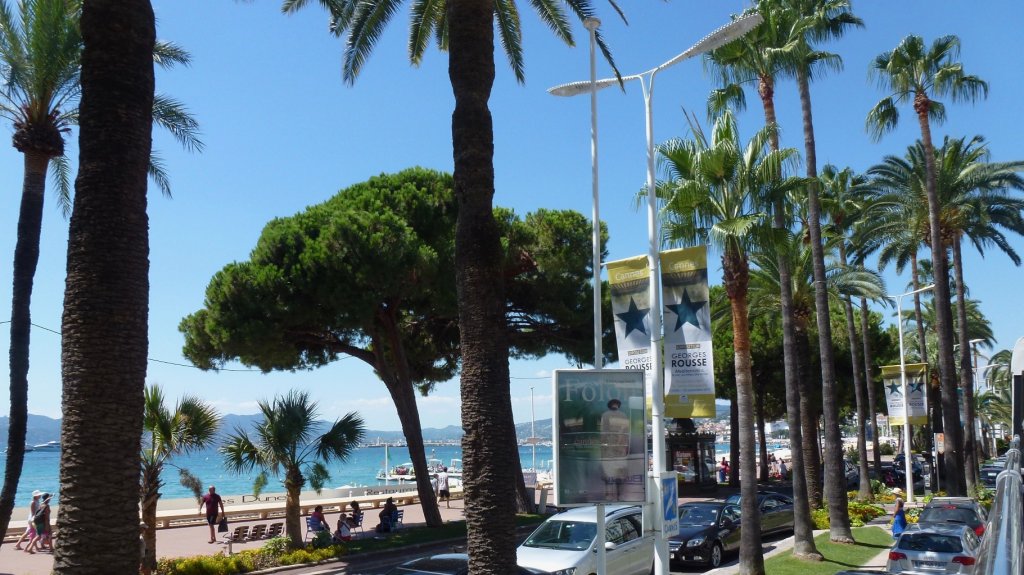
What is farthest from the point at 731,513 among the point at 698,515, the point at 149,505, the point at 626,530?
the point at 149,505

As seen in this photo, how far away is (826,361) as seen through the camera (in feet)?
→ 77.5

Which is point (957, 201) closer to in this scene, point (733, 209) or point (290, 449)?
point (733, 209)

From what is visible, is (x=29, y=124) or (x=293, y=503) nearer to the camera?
(x=29, y=124)

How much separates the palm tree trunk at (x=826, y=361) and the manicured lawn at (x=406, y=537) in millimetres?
9177

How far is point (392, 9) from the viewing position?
15.4m

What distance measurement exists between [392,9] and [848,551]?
55.1 ft

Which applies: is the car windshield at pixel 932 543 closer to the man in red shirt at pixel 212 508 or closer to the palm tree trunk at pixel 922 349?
the man in red shirt at pixel 212 508

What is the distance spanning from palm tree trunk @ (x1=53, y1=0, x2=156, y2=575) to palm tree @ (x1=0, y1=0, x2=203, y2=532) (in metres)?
12.7

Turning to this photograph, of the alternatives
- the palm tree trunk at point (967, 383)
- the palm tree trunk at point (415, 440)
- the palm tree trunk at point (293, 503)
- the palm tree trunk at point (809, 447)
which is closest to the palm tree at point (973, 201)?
the palm tree trunk at point (967, 383)

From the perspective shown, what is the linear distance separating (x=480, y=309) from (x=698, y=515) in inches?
547

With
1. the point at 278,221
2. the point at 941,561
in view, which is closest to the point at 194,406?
the point at 278,221

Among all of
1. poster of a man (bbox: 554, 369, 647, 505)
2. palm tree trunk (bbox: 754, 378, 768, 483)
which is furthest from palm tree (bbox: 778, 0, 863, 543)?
palm tree trunk (bbox: 754, 378, 768, 483)

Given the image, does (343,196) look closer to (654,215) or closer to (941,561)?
(654,215)

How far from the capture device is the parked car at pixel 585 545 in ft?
45.5
